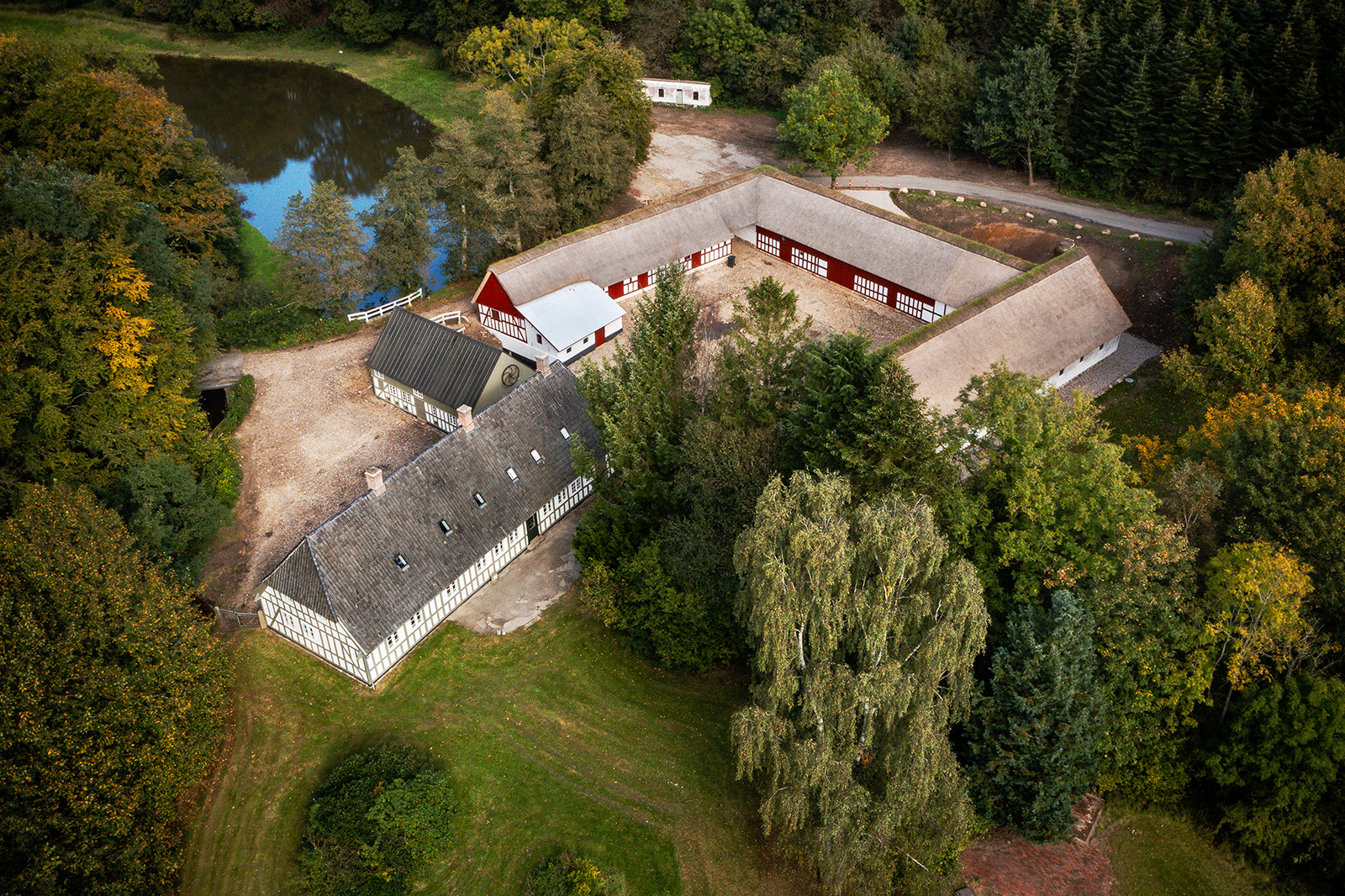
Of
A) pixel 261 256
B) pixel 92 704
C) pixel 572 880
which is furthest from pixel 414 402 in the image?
pixel 572 880

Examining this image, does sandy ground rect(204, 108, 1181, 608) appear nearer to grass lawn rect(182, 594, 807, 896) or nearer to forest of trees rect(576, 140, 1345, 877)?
forest of trees rect(576, 140, 1345, 877)

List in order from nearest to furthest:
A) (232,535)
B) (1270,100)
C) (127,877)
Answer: (127,877) → (232,535) → (1270,100)

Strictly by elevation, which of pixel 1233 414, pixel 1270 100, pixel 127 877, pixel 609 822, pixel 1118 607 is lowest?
pixel 609 822

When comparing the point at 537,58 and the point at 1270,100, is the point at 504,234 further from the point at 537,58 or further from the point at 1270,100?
the point at 1270,100

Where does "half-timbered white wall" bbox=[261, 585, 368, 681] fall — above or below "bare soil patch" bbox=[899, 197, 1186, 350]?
below

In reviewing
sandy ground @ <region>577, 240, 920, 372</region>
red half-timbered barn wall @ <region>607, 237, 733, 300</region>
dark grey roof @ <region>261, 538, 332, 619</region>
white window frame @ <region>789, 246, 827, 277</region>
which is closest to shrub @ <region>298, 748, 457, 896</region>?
dark grey roof @ <region>261, 538, 332, 619</region>

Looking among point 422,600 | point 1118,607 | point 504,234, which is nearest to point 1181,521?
point 1118,607

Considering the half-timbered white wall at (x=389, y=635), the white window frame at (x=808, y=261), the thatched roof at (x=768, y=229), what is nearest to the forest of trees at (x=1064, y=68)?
the thatched roof at (x=768, y=229)
